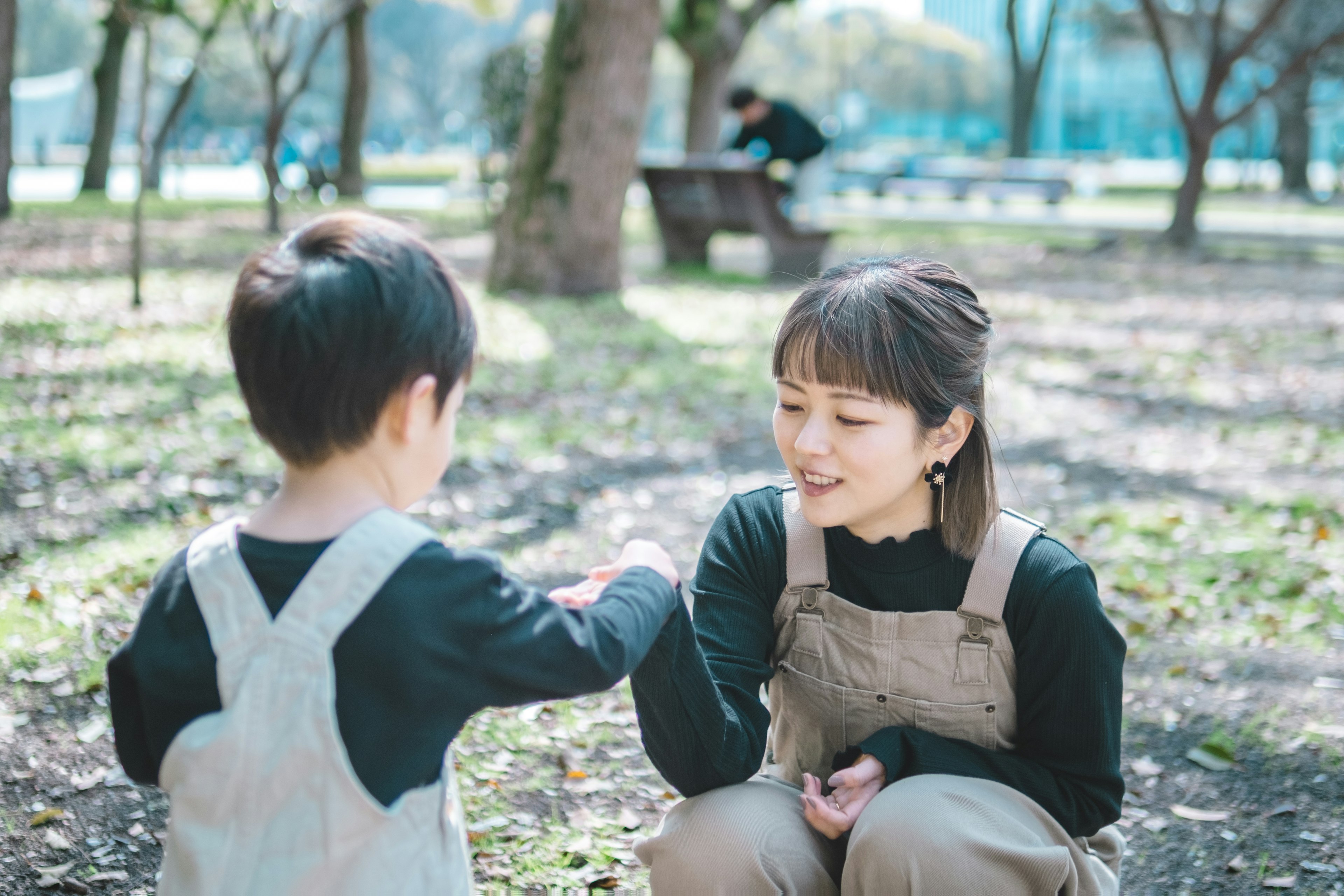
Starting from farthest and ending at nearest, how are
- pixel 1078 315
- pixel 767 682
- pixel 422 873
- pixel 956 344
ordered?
pixel 1078 315 → pixel 767 682 → pixel 956 344 → pixel 422 873

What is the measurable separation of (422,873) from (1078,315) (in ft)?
32.5

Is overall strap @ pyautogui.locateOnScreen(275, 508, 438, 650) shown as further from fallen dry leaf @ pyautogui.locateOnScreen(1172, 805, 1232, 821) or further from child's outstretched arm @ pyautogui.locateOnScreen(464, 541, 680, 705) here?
fallen dry leaf @ pyautogui.locateOnScreen(1172, 805, 1232, 821)

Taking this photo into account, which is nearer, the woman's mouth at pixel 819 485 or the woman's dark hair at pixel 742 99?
the woman's mouth at pixel 819 485

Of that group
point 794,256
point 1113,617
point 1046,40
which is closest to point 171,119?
point 794,256

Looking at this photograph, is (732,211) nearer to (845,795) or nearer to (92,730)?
(92,730)

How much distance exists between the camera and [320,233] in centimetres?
153

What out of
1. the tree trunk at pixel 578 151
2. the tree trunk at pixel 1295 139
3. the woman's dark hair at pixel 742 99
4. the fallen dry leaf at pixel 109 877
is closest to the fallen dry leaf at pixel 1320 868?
the fallen dry leaf at pixel 109 877

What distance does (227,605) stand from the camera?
4.83 ft

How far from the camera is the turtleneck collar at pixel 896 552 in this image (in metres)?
2.05

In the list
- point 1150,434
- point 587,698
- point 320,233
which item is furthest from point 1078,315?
point 320,233

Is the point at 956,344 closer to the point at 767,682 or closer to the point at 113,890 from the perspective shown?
the point at 767,682

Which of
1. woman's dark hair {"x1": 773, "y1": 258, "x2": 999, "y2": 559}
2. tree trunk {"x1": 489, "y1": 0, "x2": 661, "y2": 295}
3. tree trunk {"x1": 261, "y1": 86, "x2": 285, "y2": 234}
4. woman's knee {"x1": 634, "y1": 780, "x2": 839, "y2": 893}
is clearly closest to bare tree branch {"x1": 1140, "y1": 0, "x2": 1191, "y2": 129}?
tree trunk {"x1": 489, "y1": 0, "x2": 661, "y2": 295}

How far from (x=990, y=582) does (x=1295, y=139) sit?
36.7 m

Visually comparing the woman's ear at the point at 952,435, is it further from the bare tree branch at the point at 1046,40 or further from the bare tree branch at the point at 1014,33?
the bare tree branch at the point at 1046,40
